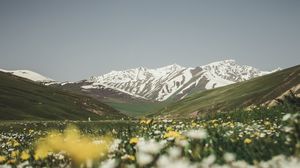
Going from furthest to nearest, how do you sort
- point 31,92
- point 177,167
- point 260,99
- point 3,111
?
point 31,92
point 260,99
point 3,111
point 177,167

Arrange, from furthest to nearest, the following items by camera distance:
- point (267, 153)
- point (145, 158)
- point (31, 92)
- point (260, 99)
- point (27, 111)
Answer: point (31, 92) < point (260, 99) < point (27, 111) < point (267, 153) < point (145, 158)

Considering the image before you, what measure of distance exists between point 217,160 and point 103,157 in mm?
2846

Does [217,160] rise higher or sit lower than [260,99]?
lower

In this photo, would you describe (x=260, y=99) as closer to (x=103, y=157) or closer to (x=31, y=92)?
(x=31, y=92)

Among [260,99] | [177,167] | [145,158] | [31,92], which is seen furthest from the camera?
[31,92]

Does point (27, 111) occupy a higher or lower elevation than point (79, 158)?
higher

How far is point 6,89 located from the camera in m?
114

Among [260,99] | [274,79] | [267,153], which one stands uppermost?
[274,79]

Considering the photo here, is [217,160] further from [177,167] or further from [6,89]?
[6,89]

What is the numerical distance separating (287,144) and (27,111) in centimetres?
8780

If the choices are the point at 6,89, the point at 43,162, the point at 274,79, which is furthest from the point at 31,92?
the point at 43,162

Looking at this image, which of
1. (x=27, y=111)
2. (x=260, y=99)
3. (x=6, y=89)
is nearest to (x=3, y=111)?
(x=27, y=111)

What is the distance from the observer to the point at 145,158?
5.73 metres

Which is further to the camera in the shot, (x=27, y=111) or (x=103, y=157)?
(x=27, y=111)
